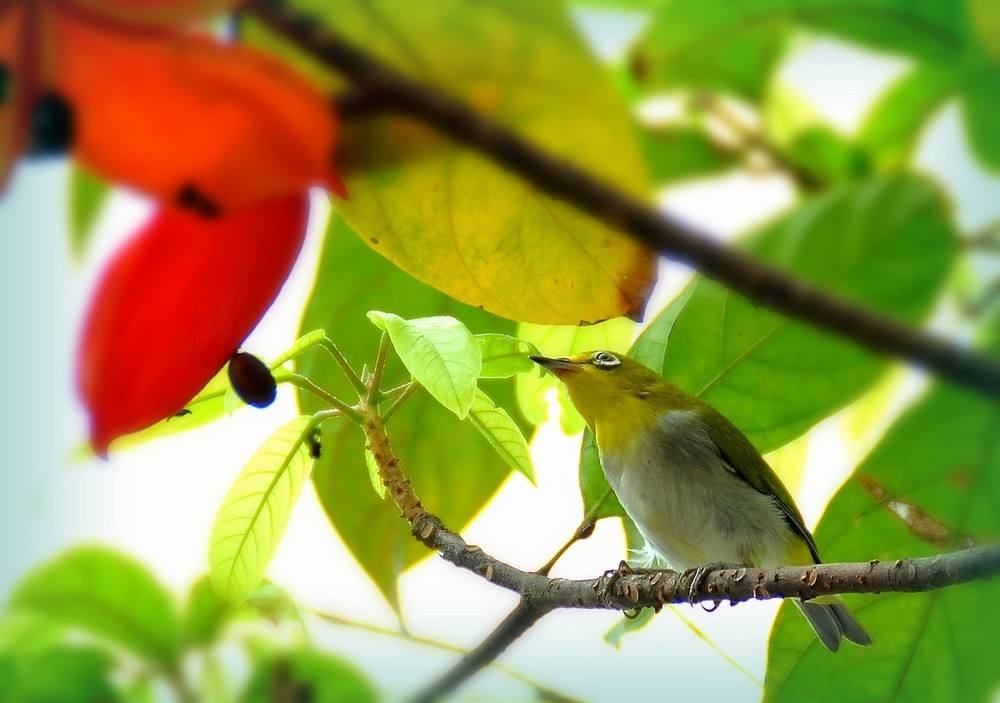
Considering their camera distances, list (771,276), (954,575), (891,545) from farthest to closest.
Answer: (891,545) → (954,575) → (771,276)

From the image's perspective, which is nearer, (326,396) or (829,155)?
(829,155)

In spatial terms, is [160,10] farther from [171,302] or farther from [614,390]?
[614,390]

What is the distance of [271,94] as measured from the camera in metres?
0.19

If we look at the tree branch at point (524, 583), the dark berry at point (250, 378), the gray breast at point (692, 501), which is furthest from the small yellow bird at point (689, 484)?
the dark berry at point (250, 378)

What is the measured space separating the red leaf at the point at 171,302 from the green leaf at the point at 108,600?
252mm

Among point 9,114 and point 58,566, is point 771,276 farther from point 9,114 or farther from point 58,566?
point 58,566

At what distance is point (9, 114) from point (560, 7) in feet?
0.32

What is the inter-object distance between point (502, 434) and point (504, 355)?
1.1 inches

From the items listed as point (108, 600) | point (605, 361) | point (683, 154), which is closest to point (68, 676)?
point (108, 600)

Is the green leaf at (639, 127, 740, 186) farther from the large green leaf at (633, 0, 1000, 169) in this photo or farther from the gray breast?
the gray breast

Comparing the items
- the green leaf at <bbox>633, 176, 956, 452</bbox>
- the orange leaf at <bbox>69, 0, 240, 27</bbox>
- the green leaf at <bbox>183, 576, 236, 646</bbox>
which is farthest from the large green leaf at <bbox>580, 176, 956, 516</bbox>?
the green leaf at <bbox>183, 576, 236, 646</bbox>

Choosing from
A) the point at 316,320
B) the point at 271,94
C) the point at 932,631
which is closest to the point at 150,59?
the point at 271,94

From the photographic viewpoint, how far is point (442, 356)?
12.9 inches

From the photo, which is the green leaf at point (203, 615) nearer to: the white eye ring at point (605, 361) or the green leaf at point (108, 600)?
the green leaf at point (108, 600)
